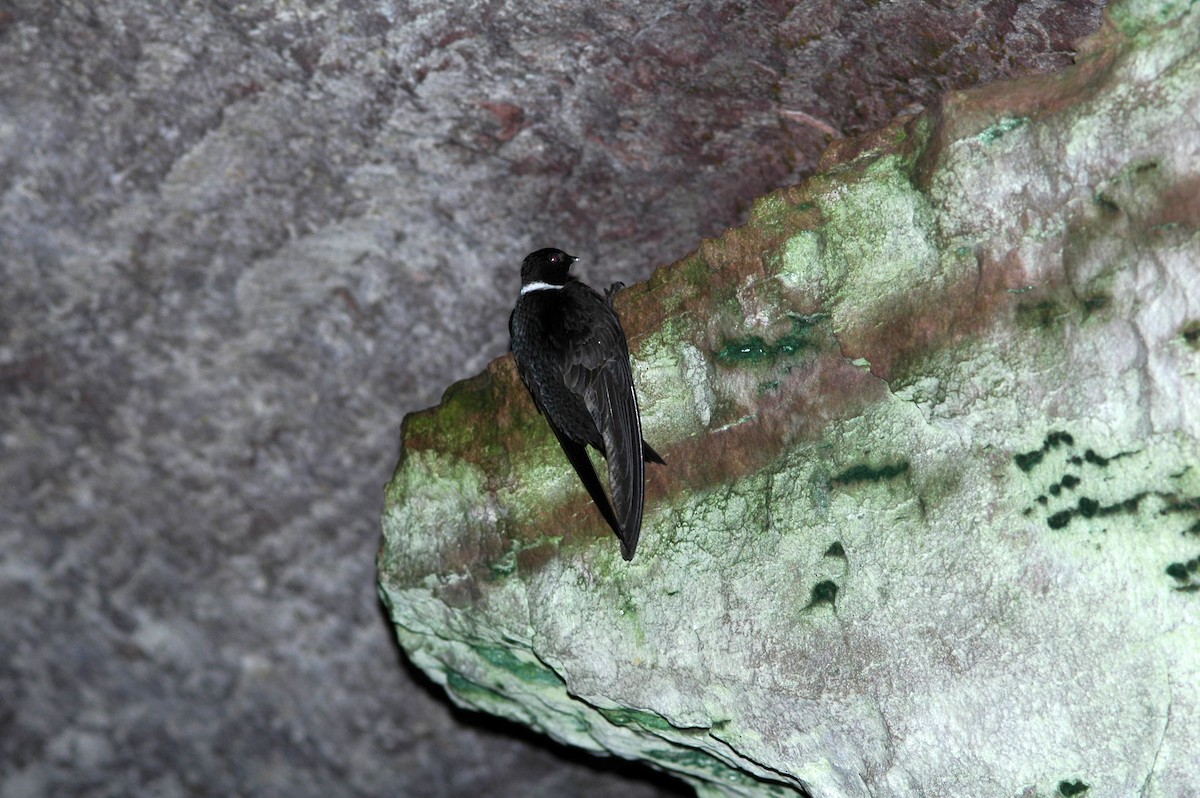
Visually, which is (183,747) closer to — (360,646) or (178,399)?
(360,646)

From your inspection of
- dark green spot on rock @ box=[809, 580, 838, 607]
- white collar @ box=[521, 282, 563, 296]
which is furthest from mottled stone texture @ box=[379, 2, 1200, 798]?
white collar @ box=[521, 282, 563, 296]

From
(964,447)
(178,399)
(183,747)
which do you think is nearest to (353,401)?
(178,399)

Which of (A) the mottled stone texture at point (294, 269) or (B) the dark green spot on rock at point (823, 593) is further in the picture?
(A) the mottled stone texture at point (294, 269)

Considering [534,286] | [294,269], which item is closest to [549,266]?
[534,286]

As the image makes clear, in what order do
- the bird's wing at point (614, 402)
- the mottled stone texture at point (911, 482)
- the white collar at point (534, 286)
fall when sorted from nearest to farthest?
1. the mottled stone texture at point (911, 482)
2. the bird's wing at point (614, 402)
3. the white collar at point (534, 286)

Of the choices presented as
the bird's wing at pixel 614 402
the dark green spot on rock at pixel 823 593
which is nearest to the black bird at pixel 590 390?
the bird's wing at pixel 614 402

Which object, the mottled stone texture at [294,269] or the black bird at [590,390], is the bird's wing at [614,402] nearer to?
the black bird at [590,390]
